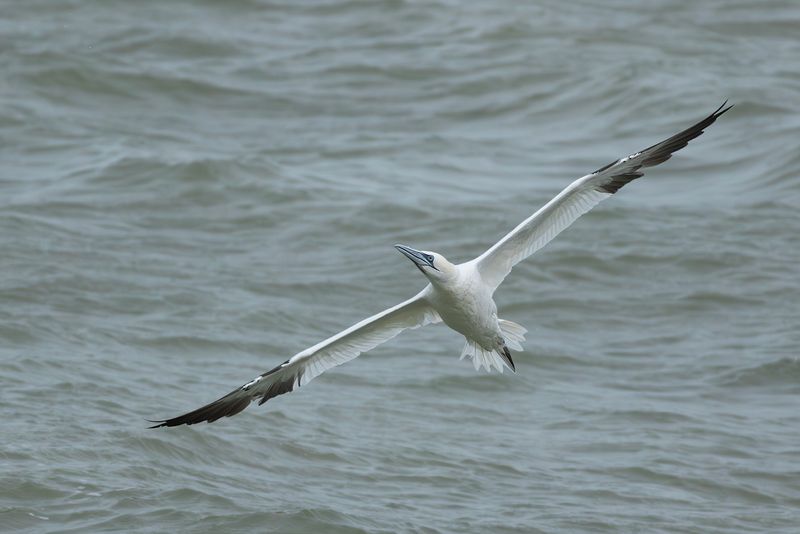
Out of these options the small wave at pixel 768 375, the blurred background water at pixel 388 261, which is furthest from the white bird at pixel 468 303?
the small wave at pixel 768 375

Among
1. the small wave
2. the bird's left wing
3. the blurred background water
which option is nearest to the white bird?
the bird's left wing

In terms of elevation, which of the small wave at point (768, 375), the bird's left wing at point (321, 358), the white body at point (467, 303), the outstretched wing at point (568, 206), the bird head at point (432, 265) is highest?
the outstretched wing at point (568, 206)

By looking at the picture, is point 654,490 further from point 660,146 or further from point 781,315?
point 781,315

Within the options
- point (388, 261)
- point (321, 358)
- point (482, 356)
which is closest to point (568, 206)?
point (482, 356)

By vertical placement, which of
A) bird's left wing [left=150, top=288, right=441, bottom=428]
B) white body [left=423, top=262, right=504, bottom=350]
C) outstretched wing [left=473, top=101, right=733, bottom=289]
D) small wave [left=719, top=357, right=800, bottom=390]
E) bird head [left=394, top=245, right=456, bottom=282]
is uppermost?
outstretched wing [left=473, top=101, right=733, bottom=289]

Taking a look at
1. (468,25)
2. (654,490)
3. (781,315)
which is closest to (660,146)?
(654,490)

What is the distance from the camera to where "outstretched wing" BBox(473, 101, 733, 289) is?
865 centimetres

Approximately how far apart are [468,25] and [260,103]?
445 centimetres

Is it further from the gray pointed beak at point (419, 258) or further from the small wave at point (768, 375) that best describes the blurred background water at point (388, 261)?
the gray pointed beak at point (419, 258)

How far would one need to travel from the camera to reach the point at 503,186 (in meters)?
16.2

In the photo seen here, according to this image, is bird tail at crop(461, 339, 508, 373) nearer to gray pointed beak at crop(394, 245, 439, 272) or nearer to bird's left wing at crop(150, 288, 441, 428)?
bird's left wing at crop(150, 288, 441, 428)

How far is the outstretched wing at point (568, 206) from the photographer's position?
8.65 metres

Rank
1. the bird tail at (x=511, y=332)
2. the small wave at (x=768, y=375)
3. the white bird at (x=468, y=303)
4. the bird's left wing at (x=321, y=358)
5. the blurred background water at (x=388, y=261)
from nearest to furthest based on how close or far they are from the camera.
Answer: the white bird at (x=468, y=303) < the bird's left wing at (x=321, y=358) < the bird tail at (x=511, y=332) < the blurred background water at (x=388, y=261) < the small wave at (x=768, y=375)

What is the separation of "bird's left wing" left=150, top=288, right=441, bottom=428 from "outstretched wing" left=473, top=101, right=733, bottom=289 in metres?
0.55
